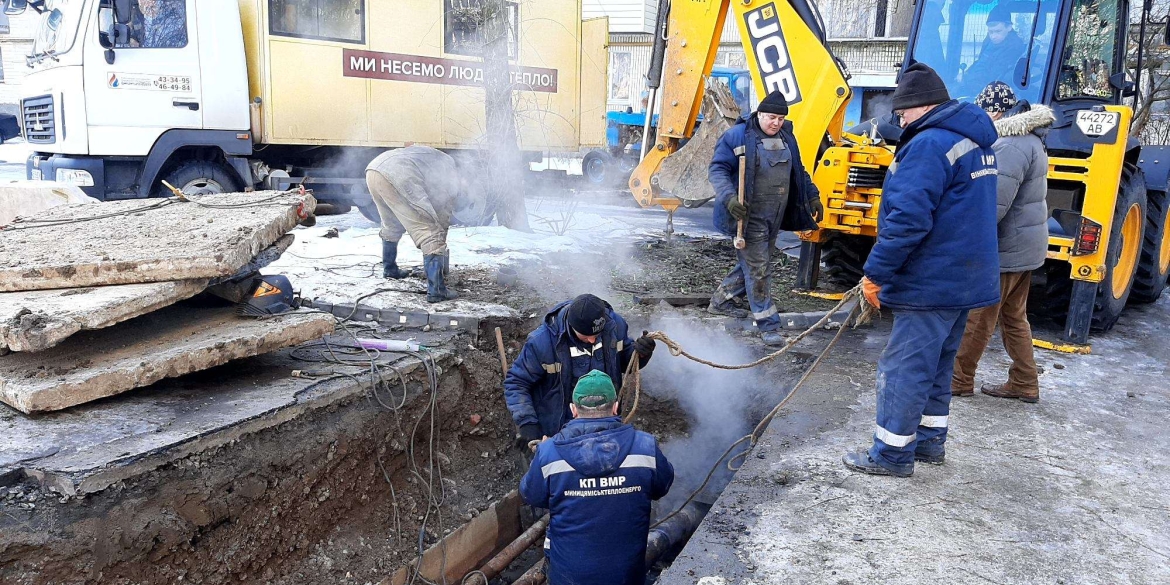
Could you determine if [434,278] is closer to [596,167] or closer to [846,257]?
[846,257]

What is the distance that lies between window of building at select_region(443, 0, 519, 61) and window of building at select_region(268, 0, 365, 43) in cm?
113

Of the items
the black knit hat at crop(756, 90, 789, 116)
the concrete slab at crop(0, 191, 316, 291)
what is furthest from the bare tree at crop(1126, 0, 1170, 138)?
the concrete slab at crop(0, 191, 316, 291)

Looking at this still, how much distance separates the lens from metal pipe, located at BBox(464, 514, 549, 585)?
4.53 m

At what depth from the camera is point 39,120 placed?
8.31 m

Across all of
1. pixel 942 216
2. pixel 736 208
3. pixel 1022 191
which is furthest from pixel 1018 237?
pixel 736 208

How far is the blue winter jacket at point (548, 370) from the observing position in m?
4.18

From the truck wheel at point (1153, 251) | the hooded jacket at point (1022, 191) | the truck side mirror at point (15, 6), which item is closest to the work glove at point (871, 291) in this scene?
the hooded jacket at point (1022, 191)

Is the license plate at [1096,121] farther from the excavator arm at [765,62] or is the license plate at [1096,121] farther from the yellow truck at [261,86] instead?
the yellow truck at [261,86]

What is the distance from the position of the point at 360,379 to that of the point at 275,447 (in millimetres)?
698

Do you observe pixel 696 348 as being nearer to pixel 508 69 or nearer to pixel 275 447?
pixel 275 447

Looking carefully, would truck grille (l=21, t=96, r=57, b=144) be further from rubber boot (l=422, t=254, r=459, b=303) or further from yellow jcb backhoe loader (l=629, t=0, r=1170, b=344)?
yellow jcb backhoe loader (l=629, t=0, r=1170, b=344)

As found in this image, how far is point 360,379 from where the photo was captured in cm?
454

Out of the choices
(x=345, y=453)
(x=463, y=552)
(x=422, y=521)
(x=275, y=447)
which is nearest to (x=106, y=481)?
(x=275, y=447)

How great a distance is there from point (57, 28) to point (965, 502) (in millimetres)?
9405
